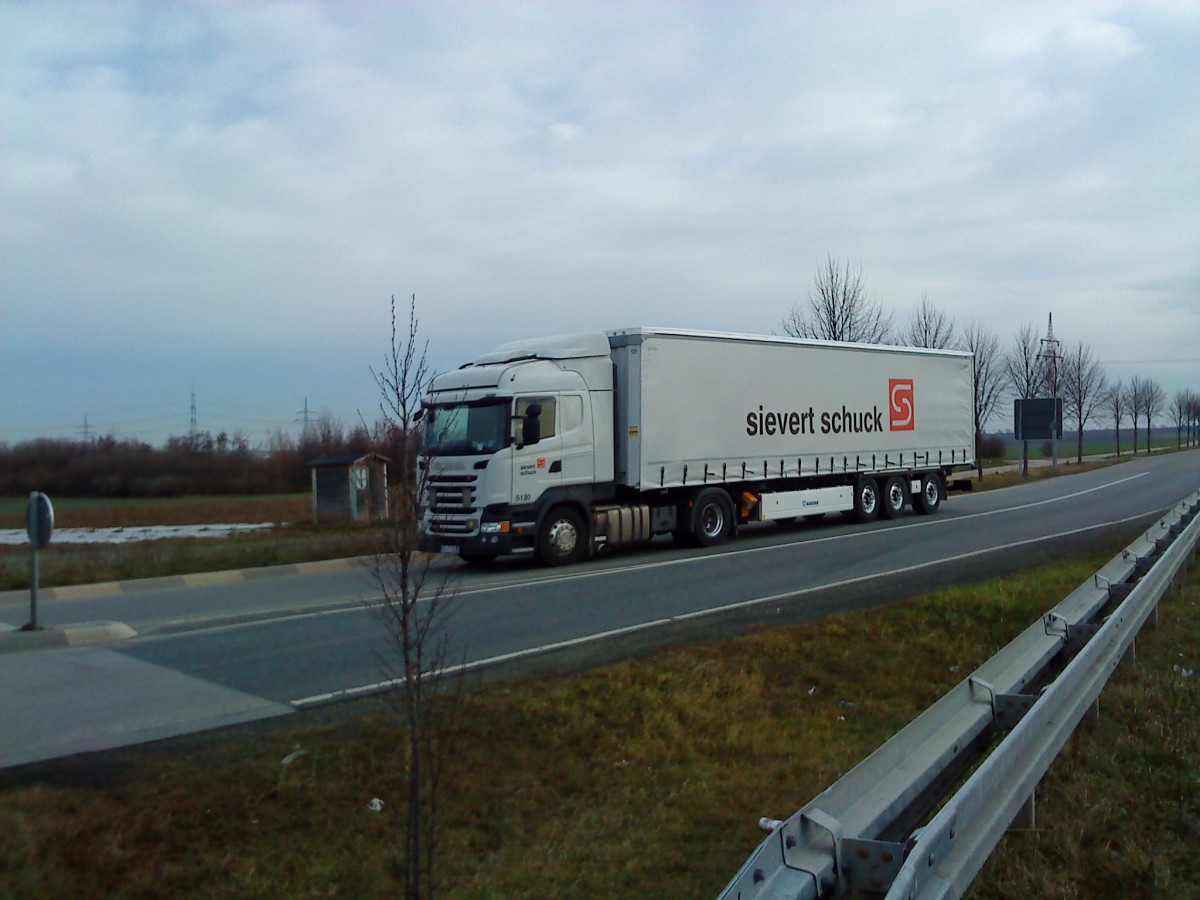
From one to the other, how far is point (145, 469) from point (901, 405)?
3625 centimetres

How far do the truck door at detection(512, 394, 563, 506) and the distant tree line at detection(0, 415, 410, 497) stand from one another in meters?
29.5

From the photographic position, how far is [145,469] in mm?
47219

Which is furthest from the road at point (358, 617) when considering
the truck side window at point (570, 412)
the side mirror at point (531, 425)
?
the truck side window at point (570, 412)

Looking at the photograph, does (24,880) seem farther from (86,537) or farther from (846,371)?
(86,537)

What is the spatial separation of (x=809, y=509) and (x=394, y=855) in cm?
1818

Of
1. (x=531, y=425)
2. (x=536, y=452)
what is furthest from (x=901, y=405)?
(x=531, y=425)

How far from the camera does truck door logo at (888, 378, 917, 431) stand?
974 inches

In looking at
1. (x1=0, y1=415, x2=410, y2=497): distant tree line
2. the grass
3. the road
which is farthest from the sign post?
(x1=0, y1=415, x2=410, y2=497): distant tree line

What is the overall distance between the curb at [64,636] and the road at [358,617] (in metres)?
0.39

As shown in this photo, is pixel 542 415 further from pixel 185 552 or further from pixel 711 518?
pixel 185 552

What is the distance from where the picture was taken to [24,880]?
443cm

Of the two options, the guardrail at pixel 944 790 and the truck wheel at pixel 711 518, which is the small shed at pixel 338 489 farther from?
the guardrail at pixel 944 790

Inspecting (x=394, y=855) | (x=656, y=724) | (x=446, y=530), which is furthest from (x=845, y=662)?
(x=446, y=530)

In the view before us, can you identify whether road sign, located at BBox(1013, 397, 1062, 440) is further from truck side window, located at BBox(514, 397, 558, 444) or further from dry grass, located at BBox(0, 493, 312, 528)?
truck side window, located at BBox(514, 397, 558, 444)
